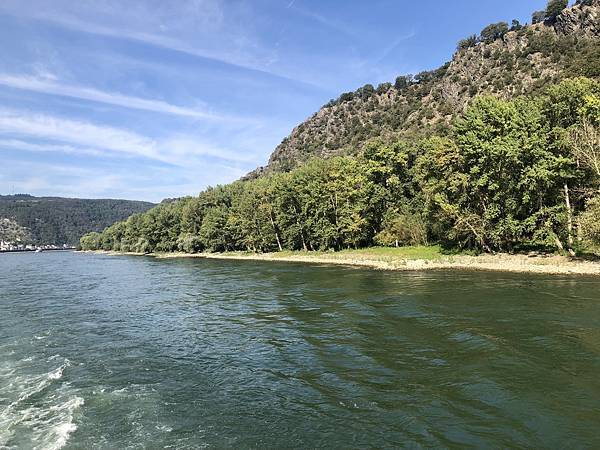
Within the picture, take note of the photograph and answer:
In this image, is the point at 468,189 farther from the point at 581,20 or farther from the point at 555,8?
the point at 555,8

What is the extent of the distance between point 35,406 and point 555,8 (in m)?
219

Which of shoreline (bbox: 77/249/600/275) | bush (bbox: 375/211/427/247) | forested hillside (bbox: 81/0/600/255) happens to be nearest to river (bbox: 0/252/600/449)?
shoreline (bbox: 77/249/600/275)

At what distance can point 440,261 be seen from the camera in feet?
185

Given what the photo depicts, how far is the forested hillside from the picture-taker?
4781 cm

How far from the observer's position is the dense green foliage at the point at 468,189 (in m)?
47.6

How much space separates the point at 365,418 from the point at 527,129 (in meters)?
48.7

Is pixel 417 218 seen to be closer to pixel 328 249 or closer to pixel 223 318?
pixel 328 249

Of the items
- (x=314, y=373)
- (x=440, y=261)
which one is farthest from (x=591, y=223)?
(x=314, y=373)

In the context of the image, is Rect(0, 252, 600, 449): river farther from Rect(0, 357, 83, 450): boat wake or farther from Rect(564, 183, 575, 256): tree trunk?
Rect(564, 183, 575, 256): tree trunk

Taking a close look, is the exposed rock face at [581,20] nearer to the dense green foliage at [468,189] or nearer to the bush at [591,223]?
the dense green foliage at [468,189]

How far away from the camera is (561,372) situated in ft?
51.7

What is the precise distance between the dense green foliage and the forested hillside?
171 millimetres

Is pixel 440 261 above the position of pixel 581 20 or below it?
below

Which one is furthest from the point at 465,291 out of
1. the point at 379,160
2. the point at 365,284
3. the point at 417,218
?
the point at 379,160
